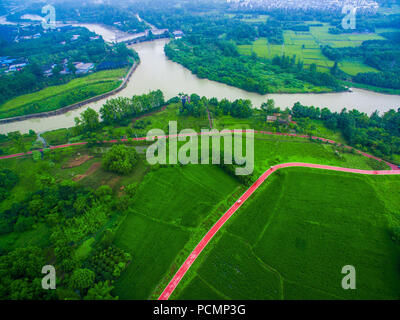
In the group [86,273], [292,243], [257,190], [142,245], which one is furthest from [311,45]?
[86,273]

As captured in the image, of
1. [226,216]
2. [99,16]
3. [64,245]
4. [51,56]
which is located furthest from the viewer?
[99,16]

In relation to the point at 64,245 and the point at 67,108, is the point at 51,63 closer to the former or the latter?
the point at 67,108

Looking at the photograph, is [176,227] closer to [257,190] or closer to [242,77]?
[257,190]

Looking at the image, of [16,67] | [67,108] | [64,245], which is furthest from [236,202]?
[16,67]

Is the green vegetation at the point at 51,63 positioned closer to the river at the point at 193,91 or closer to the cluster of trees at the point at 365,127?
the river at the point at 193,91

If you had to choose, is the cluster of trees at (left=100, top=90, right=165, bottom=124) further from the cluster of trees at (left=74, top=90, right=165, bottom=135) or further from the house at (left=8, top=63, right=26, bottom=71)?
the house at (left=8, top=63, right=26, bottom=71)

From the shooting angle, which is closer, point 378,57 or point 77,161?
point 77,161
